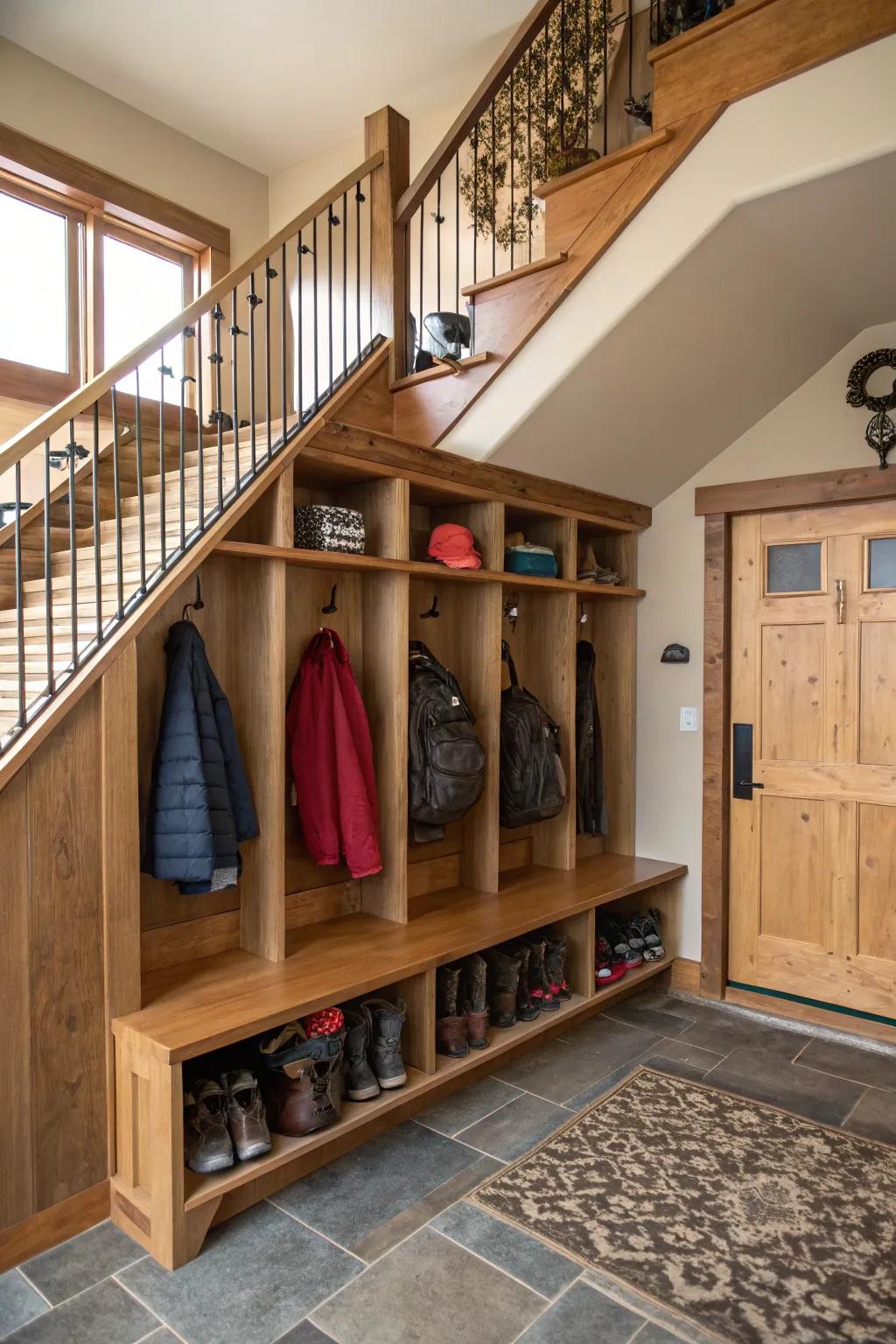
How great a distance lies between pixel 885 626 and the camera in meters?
3.67

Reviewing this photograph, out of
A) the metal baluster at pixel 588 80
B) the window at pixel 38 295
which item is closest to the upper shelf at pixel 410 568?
the window at pixel 38 295

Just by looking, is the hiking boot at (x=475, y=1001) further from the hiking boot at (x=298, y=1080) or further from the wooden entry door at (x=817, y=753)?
the wooden entry door at (x=817, y=753)

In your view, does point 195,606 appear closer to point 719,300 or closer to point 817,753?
point 719,300

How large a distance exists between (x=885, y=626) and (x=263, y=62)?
3.77 metres

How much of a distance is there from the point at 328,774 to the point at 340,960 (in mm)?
603

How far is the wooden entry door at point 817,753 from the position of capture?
3676mm

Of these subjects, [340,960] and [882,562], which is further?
[882,562]

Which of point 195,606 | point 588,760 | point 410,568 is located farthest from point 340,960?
point 588,760

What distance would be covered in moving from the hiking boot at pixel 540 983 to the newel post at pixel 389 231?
2.25 m

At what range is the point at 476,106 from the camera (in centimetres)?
315

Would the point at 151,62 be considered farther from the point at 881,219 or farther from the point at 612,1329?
the point at 612,1329

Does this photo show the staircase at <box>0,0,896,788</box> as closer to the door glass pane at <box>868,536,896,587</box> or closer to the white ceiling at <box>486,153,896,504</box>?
the white ceiling at <box>486,153,896,504</box>

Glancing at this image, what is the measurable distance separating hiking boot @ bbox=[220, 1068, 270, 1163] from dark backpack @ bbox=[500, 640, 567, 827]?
1609 millimetres

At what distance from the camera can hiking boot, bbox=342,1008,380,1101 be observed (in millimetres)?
2764
